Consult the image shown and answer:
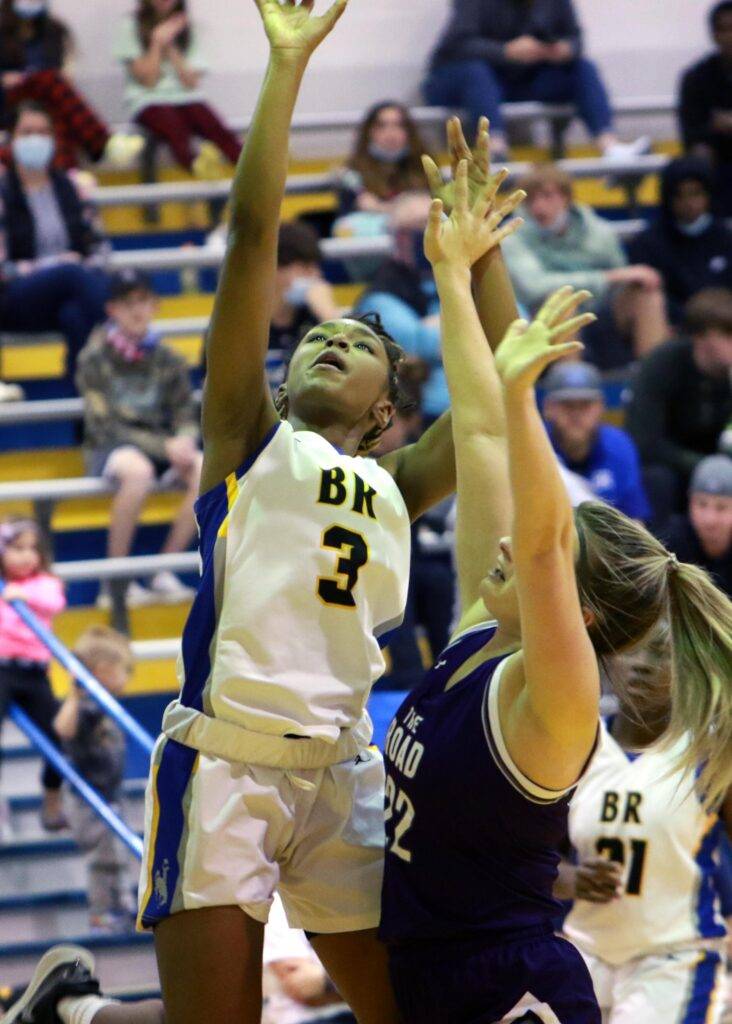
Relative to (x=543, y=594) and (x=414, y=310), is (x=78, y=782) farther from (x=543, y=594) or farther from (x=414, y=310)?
(x=543, y=594)

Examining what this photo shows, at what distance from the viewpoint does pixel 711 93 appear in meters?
9.36

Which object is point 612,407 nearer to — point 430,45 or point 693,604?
point 430,45

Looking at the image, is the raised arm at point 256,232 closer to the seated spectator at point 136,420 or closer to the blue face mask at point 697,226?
the seated spectator at point 136,420

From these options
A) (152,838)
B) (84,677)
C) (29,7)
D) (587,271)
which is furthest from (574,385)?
(29,7)

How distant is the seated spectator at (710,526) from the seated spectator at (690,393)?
0.90 metres

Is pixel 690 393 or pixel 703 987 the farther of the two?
pixel 690 393

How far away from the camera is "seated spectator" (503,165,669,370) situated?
7.53 meters

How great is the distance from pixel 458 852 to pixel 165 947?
0.49 m

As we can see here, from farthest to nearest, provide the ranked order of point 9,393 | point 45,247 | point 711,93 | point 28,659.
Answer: point 711,93
point 45,247
point 9,393
point 28,659

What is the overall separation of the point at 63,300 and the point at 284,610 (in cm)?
496

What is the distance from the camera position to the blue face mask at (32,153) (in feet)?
25.2

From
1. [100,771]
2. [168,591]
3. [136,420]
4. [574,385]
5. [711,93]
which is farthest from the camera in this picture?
[711,93]

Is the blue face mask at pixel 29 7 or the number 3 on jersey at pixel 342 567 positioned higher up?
the blue face mask at pixel 29 7

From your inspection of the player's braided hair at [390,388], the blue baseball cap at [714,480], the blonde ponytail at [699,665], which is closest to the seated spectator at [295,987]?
the player's braided hair at [390,388]
